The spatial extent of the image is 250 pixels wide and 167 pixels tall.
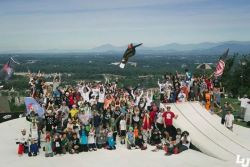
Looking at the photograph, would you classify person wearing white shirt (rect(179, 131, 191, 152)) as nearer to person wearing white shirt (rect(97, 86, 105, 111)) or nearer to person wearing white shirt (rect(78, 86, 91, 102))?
person wearing white shirt (rect(97, 86, 105, 111))

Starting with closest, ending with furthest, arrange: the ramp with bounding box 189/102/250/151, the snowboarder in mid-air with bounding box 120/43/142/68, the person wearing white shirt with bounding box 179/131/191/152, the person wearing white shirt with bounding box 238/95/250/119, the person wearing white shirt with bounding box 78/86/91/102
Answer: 1. the person wearing white shirt with bounding box 179/131/191/152
2. the ramp with bounding box 189/102/250/151
3. the person wearing white shirt with bounding box 78/86/91/102
4. the snowboarder in mid-air with bounding box 120/43/142/68
5. the person wearing white shirt with bounding box 238/95/250/119

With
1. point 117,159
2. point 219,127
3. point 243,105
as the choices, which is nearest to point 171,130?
point 219,127

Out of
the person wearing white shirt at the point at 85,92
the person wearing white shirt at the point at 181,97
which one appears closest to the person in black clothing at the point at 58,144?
the person wearing white shirt at the point at 85,92

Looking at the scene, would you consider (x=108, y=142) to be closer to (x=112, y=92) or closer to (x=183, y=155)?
(x=183, y=155)

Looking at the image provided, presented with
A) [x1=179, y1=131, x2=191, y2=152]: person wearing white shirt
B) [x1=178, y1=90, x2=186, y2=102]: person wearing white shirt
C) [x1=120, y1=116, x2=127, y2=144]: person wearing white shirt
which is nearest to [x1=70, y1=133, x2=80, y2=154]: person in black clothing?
[x1=120, y1=116, x2=127, y2=144]: person wearing white shirt

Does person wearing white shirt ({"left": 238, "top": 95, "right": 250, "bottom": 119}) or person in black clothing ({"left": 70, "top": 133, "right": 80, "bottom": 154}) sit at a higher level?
person wearing white shirt ({"left": 238, "top": 95, "right": 250, "bottom": 119})
